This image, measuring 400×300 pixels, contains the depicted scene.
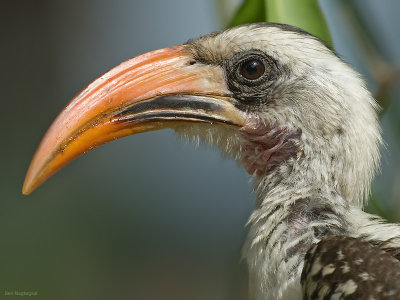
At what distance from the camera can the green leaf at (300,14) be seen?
3.54m

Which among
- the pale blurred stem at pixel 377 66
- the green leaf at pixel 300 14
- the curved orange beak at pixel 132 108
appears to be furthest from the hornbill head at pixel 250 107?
the pale blurred stem at pixel 377 66

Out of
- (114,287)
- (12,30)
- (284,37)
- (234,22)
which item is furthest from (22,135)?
(284,37)

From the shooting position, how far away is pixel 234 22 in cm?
359

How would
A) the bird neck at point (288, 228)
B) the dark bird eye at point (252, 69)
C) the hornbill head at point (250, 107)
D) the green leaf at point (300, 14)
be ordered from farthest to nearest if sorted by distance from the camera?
the green leaf at point (300, 14) < the dark bird eye at point (252, 69) < the hornbill head at point (250, 107) < the bird neck at point (288, 228)

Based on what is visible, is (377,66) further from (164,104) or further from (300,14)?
(164,104)

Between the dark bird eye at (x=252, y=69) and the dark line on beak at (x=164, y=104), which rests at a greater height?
the dark bird eye at (x=252, y=69)

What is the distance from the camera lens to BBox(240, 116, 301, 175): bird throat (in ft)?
10.0

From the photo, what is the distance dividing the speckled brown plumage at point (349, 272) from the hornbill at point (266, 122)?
24 centimetres

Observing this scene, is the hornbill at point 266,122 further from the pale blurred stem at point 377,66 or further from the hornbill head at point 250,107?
the pale blurred stem at point 377,66

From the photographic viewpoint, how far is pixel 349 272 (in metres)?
2.38

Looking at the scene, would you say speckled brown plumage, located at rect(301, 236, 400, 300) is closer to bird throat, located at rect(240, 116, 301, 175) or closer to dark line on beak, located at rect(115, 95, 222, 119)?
bird throat, located at rect(240, 116, 301, 175)

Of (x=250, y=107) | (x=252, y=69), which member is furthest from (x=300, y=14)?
(x=250, y=107)

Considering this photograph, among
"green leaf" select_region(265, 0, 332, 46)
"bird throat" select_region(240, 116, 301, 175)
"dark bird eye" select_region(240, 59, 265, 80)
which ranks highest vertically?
"green leaf" select_region(265, 0, 332, 46)

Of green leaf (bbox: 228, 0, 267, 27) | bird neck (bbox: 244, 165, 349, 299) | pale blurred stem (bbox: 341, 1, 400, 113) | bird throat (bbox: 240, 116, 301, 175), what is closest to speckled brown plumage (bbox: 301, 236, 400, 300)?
bird neck (bbox: 244, 165, 349, 299)
